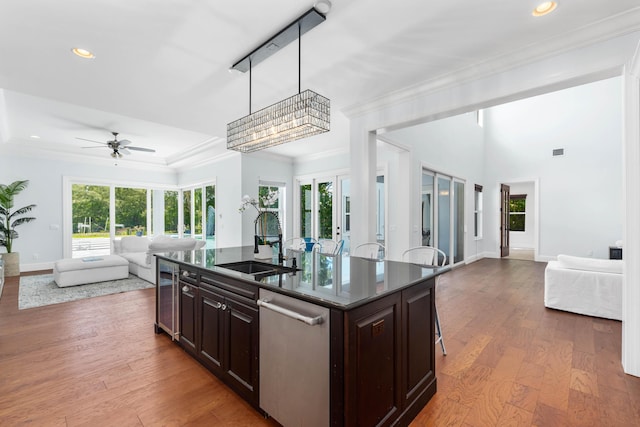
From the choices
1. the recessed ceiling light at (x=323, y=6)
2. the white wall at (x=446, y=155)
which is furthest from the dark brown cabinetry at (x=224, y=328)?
the white wall at (x=446, y=155)

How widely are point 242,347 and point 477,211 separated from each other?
8.06 meters

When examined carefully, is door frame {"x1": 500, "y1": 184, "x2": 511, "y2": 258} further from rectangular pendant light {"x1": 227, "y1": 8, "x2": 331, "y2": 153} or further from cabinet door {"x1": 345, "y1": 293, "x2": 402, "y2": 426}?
cabinet door {"x1": 345, "y1": 293, "x2": 402, "y2": 426}

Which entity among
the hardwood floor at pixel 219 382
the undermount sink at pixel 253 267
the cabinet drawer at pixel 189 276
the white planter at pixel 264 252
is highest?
the white planter at pixel 264 252

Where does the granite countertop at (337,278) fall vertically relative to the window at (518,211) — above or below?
below

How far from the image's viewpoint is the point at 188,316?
2523 mm

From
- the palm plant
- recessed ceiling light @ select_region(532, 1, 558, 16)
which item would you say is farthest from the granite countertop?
the palm plant

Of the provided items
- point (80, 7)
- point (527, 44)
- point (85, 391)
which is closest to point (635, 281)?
point (527, 44)

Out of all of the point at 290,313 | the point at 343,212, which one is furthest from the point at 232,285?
the point at 343,212

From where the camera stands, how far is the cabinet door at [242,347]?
5.92 ft

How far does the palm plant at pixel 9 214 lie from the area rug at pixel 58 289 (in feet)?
3.22

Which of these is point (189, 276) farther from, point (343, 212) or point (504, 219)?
point (504, 219)

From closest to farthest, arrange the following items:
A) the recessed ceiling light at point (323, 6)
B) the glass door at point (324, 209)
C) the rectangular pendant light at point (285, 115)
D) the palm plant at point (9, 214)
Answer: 1. the recessed ceiling light at point (323, 6)
2. the rectangular pendant light at point (285, 115)
3. the palm plant at point (9, 214)
4. the glass door at point (324, 209)

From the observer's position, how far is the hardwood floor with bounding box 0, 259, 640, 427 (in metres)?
1.84

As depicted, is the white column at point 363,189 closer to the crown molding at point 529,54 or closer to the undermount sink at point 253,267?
the crown molding at point 529,54
